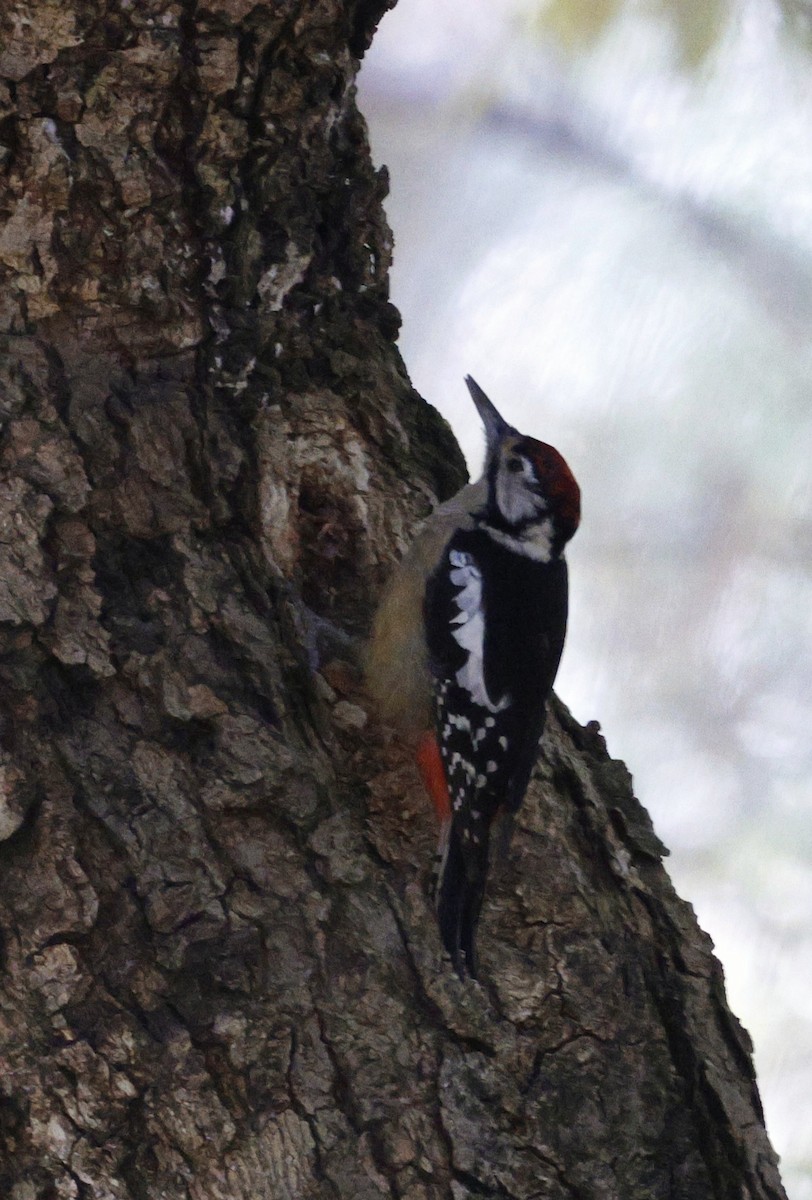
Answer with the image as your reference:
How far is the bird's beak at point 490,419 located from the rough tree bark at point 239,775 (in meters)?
0.50

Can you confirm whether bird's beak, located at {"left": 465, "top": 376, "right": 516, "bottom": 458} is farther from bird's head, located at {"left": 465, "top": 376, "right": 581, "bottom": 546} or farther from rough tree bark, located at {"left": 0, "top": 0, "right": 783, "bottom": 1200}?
rough tree bark, located at {"left": 0, "top": 0, "right": 783, "bottom": 1200}

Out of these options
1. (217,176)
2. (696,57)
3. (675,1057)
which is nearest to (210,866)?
(675,1057)

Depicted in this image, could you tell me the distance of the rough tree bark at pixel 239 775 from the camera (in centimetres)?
161

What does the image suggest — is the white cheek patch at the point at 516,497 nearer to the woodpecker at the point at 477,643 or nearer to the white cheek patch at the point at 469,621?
the woodpecker at the point at 477,643

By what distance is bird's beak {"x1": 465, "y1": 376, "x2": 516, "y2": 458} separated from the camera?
2654 millimetres

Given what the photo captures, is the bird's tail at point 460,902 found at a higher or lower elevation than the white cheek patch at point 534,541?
lower

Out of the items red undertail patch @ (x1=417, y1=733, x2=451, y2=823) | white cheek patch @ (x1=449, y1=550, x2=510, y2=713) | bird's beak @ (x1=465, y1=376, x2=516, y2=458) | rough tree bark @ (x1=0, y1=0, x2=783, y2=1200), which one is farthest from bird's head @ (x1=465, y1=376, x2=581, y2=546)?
red undertail patch @ (x1=417, y1=733, x2=451, y2=823)

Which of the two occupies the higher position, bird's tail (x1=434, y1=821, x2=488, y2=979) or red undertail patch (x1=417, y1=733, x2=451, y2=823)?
red undertail patch (x1=417, y1=733, x2=451, y2=823)

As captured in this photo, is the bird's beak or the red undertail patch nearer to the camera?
the red undertail patch

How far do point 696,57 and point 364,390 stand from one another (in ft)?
3.95

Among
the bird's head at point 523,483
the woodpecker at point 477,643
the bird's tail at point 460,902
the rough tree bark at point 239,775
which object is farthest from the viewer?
the bird's head at point 523,483

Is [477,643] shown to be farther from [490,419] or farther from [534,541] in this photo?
[490,419]

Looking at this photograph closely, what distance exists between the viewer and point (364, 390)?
2172mm

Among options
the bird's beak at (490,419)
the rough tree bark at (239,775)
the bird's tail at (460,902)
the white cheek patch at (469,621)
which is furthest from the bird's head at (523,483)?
the bird's tail at (460,902)
